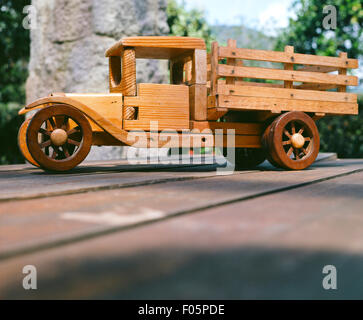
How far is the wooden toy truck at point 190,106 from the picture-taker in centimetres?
291

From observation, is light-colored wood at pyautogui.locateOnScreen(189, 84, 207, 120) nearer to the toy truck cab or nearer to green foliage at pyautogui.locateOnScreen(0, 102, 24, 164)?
the toy truck cab

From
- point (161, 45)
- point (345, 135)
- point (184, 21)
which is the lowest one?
point (345, 135)

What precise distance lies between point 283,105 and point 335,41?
6.22m

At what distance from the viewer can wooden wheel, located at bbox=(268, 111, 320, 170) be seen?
3.15 m

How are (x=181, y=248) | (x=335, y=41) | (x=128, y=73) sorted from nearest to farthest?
(x=181, y=248) → (x=128, y=73) → (x=335, y=41)

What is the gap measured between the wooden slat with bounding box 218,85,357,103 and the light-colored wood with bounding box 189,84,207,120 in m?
0.14

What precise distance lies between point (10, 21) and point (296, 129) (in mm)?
7573

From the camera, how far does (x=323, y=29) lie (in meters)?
9.30

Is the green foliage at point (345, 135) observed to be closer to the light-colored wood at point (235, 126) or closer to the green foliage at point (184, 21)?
the green foliage at point (184, 21)

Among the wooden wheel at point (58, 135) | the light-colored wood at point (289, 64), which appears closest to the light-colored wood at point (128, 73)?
the wooden wheel at point (58, 135)

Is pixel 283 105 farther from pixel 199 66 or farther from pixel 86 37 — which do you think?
pixel 86 37

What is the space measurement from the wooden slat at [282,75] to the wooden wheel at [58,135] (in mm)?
995

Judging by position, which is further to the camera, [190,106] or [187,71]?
[187,71]

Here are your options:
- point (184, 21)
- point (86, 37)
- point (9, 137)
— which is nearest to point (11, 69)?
point (9, 137)
